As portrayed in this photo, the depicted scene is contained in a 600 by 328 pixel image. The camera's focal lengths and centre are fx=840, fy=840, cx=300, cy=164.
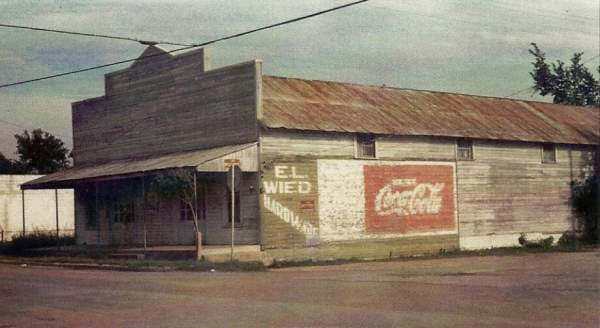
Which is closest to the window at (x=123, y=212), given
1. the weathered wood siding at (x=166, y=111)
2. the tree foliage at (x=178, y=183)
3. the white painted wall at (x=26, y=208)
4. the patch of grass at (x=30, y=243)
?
the weathered wood siding at (x=166, y=111)

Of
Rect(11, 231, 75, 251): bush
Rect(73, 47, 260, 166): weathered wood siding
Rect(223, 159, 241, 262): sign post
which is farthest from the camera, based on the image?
Rect(11, 231, 75, 251): bush

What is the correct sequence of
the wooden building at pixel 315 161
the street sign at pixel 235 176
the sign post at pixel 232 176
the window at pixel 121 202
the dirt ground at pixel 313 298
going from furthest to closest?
the window at pixel 121 202, the wooden building at pixel 315 161, the street sign at pixel 235 176, the sign post at pixel 232 176, the dirt ground at pixel 313 298

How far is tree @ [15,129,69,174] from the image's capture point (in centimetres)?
7025

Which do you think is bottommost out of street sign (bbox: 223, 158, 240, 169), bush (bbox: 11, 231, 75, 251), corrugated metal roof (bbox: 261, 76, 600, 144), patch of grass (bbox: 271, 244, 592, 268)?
patch of grass (bbox: 271, 244, 592, 268)

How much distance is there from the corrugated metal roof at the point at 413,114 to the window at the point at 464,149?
46cm

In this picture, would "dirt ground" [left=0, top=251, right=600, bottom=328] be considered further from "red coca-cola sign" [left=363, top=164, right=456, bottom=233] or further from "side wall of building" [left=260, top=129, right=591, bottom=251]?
"red coca-cola sign" [left=363, top=164, right=456, bottom=233]

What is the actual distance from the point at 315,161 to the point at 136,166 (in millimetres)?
7068

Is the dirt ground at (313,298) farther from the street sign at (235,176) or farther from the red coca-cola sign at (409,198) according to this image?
the red coca-cola sign at (409,198)

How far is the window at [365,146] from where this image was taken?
31.1 metres

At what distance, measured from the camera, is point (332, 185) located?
30062 mm

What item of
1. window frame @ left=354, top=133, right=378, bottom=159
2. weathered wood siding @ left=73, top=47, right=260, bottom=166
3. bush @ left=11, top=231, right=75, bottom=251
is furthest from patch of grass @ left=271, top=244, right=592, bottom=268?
bush @ left=11, top=231, right=75, bottom=251

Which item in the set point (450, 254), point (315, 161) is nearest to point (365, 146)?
point (315, 161)

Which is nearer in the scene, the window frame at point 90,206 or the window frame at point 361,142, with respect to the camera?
the window frame at point 361,142

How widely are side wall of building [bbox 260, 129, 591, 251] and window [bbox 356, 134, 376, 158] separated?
25 cm
